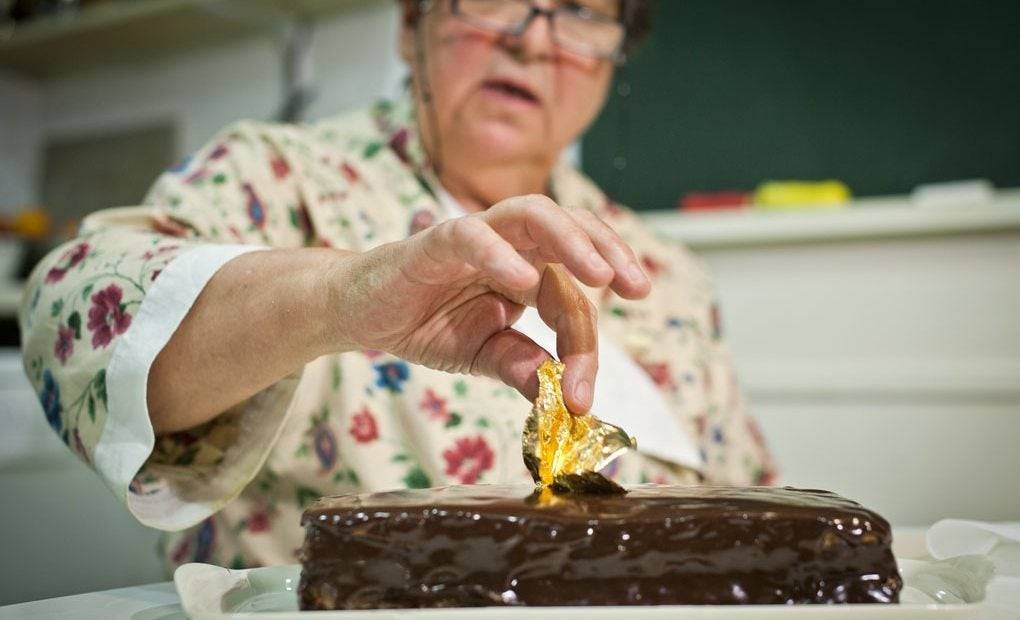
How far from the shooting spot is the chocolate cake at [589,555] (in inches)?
19.1

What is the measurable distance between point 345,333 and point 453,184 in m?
0.58

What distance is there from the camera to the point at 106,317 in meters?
0.73

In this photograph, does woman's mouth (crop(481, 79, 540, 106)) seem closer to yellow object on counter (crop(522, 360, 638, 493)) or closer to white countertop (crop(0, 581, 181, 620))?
yellow object on counter (crop(522, 360, 638, 493))

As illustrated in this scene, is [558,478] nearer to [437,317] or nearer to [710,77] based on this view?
[437,317]

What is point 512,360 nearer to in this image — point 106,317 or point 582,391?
point 582,391

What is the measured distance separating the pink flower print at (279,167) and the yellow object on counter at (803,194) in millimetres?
1047

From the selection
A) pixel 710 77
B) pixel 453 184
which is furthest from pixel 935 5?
pixel 453 184

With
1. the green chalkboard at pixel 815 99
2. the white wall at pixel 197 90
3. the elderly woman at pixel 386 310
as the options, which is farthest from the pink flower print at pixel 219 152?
the white wall at pixel 197 90

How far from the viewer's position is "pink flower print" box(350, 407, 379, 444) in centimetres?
93

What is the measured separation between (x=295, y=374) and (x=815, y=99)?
1381 mm

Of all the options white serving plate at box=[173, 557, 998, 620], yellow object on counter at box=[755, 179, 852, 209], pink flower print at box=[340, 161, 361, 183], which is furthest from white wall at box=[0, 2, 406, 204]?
white serving plate at box=[173, 557, 998, 620]

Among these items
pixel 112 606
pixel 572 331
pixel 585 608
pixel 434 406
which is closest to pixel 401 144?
pixel 434 406

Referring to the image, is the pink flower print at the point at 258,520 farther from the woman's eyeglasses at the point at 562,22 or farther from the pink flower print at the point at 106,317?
the woman's eyeglasses at the point at 562,22

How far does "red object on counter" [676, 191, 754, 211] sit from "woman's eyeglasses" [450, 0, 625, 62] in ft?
2.06
